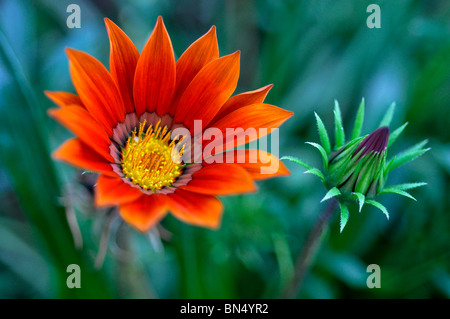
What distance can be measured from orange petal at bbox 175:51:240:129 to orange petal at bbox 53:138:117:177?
1.01 ft

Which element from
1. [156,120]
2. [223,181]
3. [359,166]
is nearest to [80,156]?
[223,181]

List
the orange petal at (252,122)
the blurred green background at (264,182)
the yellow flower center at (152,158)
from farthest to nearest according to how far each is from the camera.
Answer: the blurred green background at (264,182) < the yellow flower center at (152,158) < the orange petal at (252,122)

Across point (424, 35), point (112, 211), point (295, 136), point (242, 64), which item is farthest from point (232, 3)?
point (112, 211)

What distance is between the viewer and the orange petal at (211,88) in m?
1.13

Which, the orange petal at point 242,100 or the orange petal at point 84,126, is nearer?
the orange petal at point 84,126

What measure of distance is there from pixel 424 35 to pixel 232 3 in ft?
3.25

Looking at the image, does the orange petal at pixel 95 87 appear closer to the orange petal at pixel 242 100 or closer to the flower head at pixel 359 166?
the orange petal at pixel 242 100

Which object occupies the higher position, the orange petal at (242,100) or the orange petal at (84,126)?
the orange petal at (242,100)

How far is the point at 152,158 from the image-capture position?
1.37 meters

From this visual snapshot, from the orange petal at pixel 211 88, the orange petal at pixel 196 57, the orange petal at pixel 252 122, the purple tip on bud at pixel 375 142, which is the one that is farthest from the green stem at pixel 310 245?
the orange petal at pixel 196 57

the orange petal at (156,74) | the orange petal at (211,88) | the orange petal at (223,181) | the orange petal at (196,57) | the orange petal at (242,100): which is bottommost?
the orange petal at (223,181)

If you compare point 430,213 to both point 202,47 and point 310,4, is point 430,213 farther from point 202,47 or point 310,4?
point 202,47

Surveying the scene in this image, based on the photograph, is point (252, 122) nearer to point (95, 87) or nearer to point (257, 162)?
point (257, 162)

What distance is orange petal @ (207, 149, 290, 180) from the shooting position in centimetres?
99
